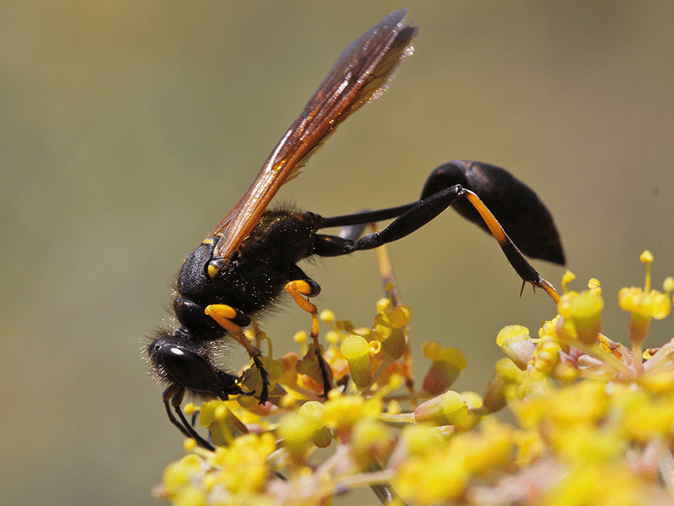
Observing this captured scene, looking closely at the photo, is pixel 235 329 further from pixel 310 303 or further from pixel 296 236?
pixel 296 236

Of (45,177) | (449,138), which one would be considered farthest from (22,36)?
(449,138)

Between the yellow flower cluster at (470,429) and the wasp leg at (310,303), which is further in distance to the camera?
the wasp leg at (310,303)

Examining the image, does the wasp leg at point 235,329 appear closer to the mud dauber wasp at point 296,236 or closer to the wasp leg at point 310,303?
the mud dauber wasp at point 296,236

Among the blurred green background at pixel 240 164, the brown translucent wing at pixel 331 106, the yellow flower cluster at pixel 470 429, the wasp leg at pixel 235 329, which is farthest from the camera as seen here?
the blurred green background at pixel 240 164

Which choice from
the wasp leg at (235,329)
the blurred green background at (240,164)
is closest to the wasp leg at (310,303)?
the wasp leg at (235,329)

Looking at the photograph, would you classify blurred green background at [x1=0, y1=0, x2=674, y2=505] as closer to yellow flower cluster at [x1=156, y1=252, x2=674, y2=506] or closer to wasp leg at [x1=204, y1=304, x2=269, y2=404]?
wasp leg at [x1=204, y1=304, x2=269, y2=404]

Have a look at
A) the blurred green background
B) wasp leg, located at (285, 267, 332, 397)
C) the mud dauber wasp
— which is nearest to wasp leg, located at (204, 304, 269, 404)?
the mud dauber wasp
